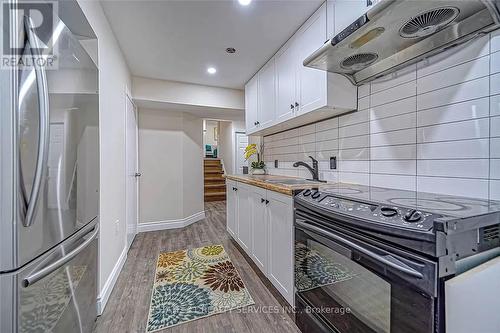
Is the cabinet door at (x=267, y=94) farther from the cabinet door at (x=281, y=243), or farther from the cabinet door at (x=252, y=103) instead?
the cabinet door at (x=281, y=243)

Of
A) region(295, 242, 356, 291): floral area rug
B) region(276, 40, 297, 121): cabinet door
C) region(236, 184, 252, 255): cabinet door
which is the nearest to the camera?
region(295, 242, 356, 291): floral area rug

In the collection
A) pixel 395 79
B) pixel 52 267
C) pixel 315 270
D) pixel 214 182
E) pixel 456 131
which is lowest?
pixel 315 270

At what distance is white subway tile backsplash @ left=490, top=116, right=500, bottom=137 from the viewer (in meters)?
1.00

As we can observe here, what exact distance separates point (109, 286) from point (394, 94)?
266 centimetres

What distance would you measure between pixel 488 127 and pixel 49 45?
79.0 inches

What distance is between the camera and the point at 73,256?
1039mm

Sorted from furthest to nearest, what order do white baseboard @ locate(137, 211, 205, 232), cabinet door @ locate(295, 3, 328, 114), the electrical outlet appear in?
white baseboard @ locate(137, 211, 205, 232) → the electrical outlet → cabinet door @ locate(295, 3, 328, 114)

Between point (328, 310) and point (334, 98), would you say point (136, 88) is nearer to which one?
point (334, 98)

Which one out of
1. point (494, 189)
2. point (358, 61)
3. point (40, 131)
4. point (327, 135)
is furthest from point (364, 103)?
point (40, 131)

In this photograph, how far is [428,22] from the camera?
1.09 m

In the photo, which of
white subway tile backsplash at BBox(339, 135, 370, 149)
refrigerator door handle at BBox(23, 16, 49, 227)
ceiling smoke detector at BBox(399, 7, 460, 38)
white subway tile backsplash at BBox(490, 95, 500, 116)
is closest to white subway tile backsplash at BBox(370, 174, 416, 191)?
white subway tile backsplash at BBox(339, 135, 370, 149)

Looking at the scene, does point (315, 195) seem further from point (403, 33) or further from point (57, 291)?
point (57, 291)

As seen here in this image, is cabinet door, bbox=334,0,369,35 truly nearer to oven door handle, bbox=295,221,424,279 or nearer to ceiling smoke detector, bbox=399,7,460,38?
ceiling smoke detector, bbox=399,7,460,38

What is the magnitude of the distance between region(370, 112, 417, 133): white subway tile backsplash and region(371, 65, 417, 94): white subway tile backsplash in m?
0.23
